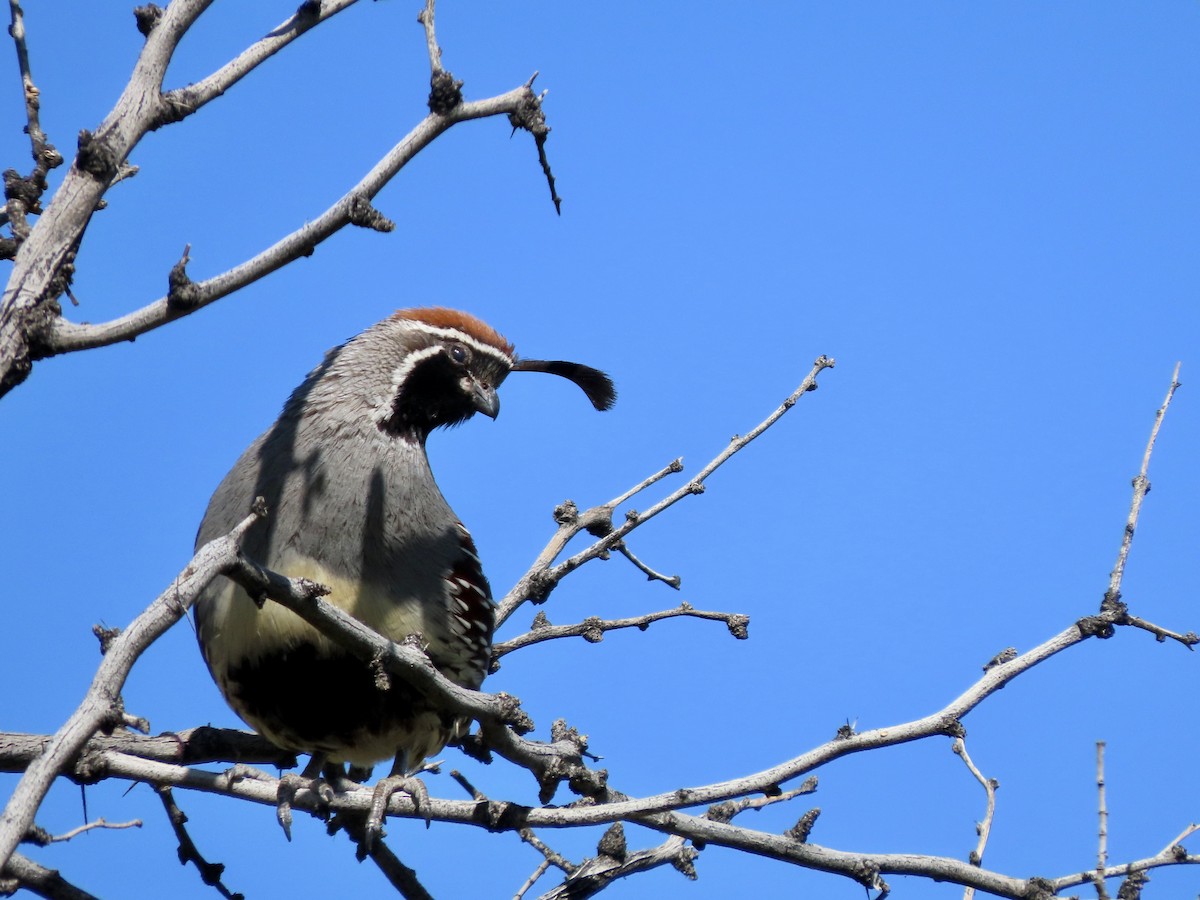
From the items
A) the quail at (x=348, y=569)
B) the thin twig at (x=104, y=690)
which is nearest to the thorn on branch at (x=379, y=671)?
the thin twig at (x=104, y=690)

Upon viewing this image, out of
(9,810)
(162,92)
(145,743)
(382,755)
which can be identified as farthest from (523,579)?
(9,810)

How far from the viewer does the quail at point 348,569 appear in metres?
4.53

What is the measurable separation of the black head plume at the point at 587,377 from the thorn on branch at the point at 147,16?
9.49ft

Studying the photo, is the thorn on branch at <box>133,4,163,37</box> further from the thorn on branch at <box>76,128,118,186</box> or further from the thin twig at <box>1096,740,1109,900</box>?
the thin twig at <box>1096,740,1109,900</box>

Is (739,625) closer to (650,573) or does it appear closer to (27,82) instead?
(650,573)

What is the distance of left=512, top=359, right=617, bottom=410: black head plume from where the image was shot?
6.28 meters

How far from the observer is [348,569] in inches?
180

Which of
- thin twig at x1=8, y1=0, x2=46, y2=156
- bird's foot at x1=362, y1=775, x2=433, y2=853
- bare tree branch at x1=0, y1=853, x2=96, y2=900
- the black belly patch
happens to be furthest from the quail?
thin twig at x1=8, y1=0, x2=46, y2=156

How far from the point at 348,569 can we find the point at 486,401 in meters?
1.21

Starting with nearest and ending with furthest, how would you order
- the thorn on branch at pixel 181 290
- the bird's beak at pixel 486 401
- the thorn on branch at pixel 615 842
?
the thorn on branch at pixel 181 290 → the thorn on branch at pixel 615 842 → the bird's beak at pixel 486 401

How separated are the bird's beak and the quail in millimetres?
247

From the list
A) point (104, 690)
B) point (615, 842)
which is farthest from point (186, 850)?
point (104, 690)

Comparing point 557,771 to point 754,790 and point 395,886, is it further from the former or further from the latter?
point 395,886

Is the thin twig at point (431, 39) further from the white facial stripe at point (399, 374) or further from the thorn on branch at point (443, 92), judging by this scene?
the white facial stripe at point (399, 374)
